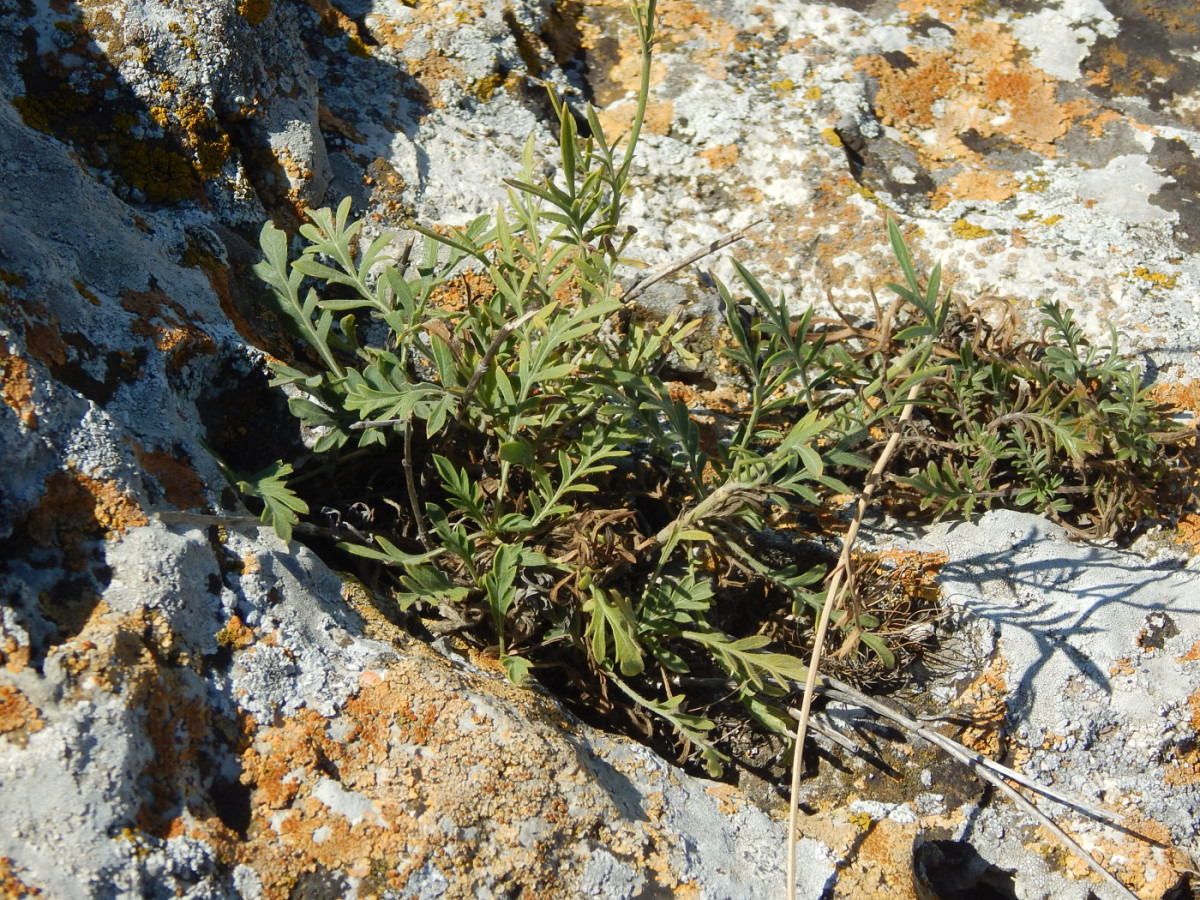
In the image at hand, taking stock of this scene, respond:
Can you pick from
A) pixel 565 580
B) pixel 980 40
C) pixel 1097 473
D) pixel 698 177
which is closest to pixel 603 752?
pixel 565 580

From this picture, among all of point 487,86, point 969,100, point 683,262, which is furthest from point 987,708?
point 487,86

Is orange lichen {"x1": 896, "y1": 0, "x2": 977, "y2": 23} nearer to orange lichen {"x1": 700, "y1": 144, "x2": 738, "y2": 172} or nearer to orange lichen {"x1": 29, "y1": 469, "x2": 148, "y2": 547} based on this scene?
orange lichen {"x1": 700, "y1": 144, "x2": 738, "y2": 172}

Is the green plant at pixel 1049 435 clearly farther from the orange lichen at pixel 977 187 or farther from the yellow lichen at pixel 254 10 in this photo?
the yellow lichen at pixel 254 10

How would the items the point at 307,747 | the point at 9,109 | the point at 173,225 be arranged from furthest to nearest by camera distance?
the point at 173,225 → the point at 9,109 → the point at 307,747

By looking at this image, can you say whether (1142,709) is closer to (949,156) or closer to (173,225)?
(949,156)

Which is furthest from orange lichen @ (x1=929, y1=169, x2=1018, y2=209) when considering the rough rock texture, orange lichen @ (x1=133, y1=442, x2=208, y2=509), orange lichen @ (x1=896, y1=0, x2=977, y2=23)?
orange lichen @ (x1=133, y1=442, x2=208, y2=509)

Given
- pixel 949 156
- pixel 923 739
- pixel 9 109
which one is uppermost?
pixel 9 109

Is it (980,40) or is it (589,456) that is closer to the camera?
(589,456)

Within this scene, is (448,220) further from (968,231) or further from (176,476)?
(968,231)
